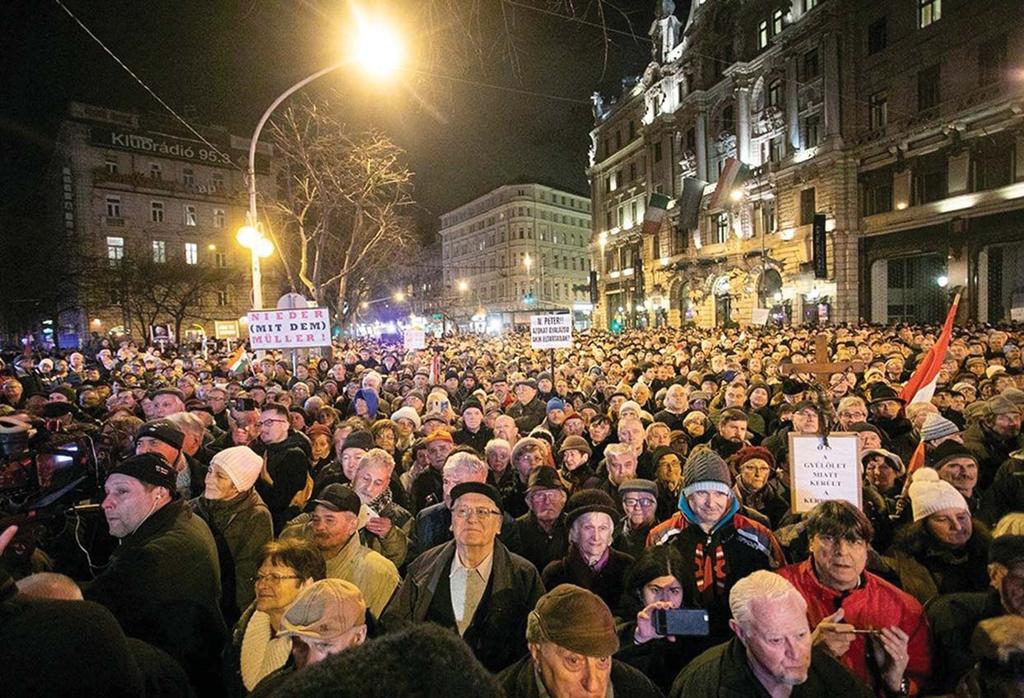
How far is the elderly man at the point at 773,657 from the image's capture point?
7.39 feet

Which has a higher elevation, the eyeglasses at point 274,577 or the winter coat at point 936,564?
the eyeglasses at point 274,577

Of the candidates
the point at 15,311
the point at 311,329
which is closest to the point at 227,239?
the point at 15,311

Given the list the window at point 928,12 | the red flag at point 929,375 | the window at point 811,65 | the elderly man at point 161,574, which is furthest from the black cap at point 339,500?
the window at point 811,65

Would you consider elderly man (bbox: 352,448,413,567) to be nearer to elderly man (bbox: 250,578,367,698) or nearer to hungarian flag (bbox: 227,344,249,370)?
elderly man (bbox: 250,578,367,698)

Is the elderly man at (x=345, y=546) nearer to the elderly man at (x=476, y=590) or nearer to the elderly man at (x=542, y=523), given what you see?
the elderly man at (x=476, y=590)

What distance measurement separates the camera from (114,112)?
1896 inches

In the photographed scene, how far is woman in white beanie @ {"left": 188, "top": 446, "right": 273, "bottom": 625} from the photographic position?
144 inches

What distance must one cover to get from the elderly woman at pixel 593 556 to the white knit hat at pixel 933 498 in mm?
1644

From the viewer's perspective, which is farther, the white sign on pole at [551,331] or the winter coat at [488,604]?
the white sign on pole at [551,331]

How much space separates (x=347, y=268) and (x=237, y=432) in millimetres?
19426

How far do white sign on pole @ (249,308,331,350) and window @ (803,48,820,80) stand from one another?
126ft

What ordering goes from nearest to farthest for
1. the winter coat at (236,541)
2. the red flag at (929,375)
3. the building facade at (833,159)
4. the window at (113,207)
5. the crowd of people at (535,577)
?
the crowd of people at (535,577)
the winter coat at (236,541)
the red flag at (929,375)
the building facade at (833,159)
the window at (113,207)

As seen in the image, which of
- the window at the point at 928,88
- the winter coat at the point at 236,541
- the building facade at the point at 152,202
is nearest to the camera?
the winter coat at the point at 236,541

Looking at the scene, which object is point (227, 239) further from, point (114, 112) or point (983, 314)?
point (983, 314)
